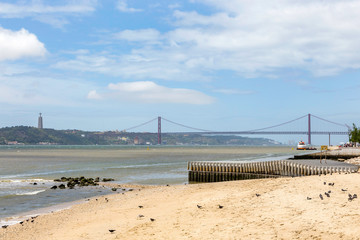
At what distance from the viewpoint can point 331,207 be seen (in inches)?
571

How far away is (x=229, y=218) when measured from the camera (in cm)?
1471

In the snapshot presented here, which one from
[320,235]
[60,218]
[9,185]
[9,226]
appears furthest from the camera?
[9,185]

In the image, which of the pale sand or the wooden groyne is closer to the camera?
the pale sand

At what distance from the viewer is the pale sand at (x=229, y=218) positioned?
1304 centimetres

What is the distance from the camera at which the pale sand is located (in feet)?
42.8

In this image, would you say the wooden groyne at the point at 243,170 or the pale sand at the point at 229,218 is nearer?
the pale sand at the point at 229,218

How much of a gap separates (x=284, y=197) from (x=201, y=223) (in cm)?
399

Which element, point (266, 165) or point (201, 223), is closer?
point (201, 223)

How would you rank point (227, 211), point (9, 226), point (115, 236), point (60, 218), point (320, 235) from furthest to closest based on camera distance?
point (60, 218) → point (9, 226) → point (227, 211) → point (115, 236) → point (320, 235)

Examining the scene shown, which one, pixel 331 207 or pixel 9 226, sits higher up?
pixel 331 207

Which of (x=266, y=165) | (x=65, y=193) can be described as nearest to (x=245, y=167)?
(x=266, y=165)

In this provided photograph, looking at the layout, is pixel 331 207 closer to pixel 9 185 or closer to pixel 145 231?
pixel 145 231

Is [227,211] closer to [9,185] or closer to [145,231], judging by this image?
[145,231]

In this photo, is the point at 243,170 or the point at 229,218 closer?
the point at 229,218
